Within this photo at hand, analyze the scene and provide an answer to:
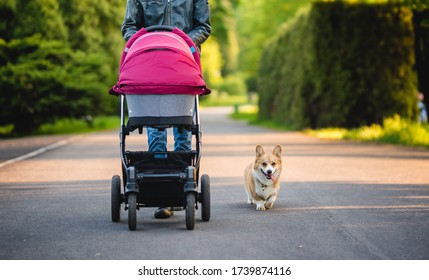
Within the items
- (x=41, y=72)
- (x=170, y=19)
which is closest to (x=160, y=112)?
(x=170, y=19)

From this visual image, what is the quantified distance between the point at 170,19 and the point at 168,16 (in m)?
0.03

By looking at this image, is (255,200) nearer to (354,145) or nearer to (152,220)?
(152,220)

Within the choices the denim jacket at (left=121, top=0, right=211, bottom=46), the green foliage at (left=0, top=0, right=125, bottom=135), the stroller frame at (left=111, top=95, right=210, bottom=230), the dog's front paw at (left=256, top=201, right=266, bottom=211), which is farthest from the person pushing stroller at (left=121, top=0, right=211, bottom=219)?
the green foliage at (left=0, top=0, right=125, bottom=135)

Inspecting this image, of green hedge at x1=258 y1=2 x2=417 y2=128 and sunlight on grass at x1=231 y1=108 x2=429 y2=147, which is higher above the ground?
green hedge at x1=258 y1=2 x2=417 y2=128

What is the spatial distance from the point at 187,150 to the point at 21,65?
710 inches

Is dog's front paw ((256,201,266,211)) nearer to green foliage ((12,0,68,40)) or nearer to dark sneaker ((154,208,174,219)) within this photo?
dark sneaker ((154,208,174,219))

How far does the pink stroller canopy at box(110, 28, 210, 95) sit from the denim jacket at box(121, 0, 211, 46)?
74cm

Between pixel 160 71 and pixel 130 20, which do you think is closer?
pixel 160 71

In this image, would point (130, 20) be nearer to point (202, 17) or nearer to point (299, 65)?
point (202, 17)

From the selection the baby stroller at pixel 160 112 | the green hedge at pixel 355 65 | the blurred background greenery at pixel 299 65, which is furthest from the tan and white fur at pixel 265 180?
the green hedge at pixel 355 65

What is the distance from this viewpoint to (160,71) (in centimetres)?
655

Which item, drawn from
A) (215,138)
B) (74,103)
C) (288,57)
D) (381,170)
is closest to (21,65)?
(74,103)

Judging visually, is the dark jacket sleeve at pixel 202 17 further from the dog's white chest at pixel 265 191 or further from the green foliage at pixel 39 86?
the green foliage at pixel 39 86

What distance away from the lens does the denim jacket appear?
7457 millimetres
